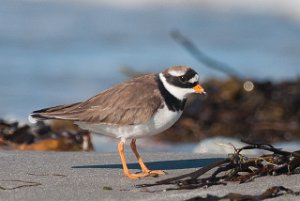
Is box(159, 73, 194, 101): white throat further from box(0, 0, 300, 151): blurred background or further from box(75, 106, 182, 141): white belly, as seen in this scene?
box(0, 0, 300, 151): blurred background

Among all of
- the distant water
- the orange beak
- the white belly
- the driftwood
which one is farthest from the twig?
the driftwood

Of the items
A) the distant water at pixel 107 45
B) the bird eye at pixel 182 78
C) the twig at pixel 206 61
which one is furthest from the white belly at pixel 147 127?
the distant water at pixel 107 45

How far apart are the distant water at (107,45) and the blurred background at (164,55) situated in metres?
0.02

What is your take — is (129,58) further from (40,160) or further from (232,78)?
(40,160)

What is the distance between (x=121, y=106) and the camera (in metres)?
5.25

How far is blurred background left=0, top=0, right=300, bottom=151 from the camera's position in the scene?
347 inches

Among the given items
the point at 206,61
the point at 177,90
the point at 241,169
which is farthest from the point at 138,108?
the point at 206,61

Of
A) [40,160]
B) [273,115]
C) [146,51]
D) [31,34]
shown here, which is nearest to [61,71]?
[146,51]

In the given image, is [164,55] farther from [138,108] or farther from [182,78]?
[138,108]

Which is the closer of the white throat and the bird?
the bird

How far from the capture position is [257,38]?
16.7 metres

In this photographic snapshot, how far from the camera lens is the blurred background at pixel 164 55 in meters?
8.80

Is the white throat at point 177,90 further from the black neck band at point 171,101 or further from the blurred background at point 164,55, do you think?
the blurred background at point 164,55

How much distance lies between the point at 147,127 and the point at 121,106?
0.79 feet
